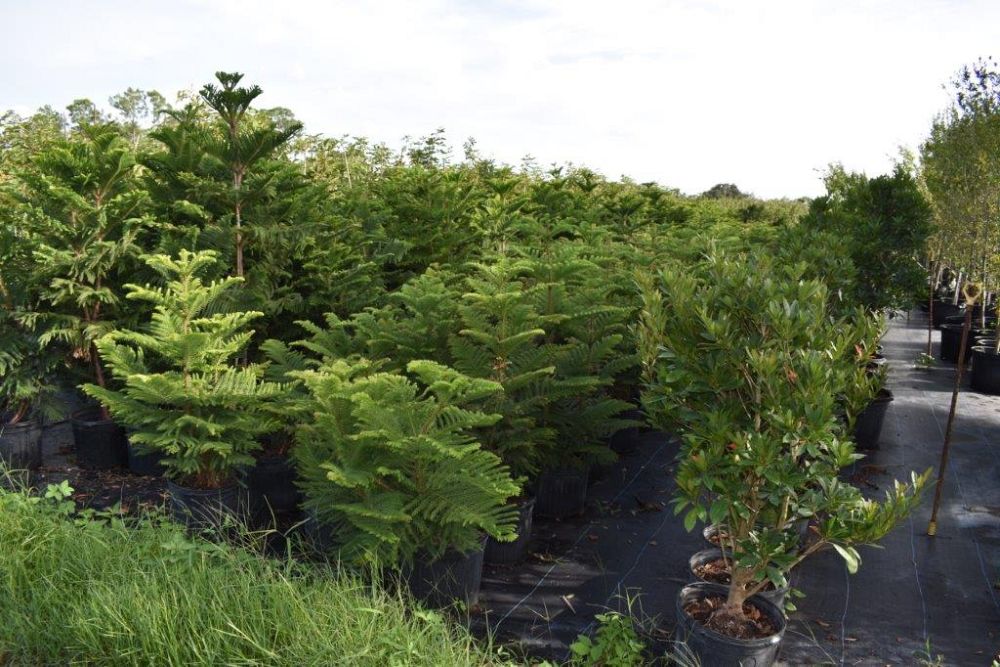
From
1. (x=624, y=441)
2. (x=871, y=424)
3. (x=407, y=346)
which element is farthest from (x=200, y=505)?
(x=871, y=424)

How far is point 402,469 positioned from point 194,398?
137cm

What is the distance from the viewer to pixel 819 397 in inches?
110

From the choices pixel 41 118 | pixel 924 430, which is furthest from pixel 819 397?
pixel 41 118

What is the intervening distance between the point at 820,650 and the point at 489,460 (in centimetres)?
181

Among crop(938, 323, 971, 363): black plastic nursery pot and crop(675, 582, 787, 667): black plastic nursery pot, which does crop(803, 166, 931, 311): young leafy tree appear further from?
crop(675, 582, 787, 667): black plastic nursery pot

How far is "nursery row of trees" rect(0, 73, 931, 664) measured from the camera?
120 inches

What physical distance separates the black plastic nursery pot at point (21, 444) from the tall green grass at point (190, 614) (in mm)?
2324

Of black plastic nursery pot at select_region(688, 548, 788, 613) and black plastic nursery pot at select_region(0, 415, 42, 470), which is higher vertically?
black plastic nursery pot at select_region(688, 548, 788, 613)

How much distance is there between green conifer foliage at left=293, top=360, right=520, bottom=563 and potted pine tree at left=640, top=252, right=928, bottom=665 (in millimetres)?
815

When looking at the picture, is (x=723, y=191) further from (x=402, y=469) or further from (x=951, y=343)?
(x=402, y=469)

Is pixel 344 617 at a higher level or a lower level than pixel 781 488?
lower

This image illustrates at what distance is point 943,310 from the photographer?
14734mm

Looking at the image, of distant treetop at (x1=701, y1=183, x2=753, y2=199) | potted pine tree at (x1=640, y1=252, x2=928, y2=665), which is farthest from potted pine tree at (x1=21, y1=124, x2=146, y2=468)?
distant treetop at (x1=701, y1=183, x2=753, y2=199)

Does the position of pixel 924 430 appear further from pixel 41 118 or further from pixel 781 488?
pixel 41 118
